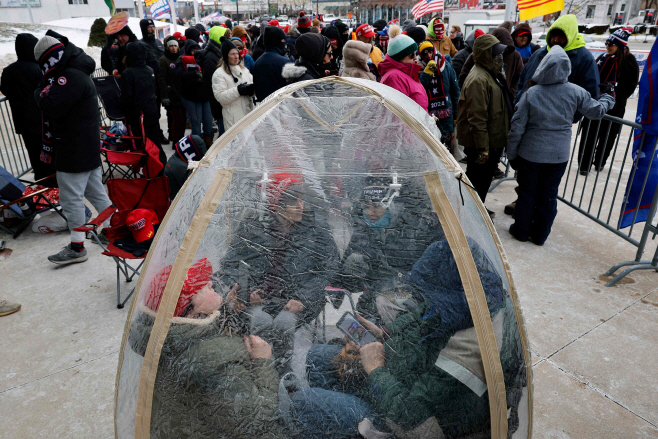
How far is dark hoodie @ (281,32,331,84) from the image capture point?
4.93 metres

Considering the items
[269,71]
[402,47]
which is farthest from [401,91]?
[269,71]

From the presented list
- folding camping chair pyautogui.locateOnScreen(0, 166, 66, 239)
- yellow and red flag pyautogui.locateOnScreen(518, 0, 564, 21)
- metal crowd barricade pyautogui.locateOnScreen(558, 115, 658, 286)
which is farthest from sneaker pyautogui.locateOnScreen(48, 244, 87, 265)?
yellow and red flag pyautogui.locateOnScreen(518, 0, 564, 21)

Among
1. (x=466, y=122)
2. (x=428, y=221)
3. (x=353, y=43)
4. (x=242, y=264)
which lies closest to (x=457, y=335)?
(x=428, y=221)

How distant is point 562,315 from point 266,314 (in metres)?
2.68

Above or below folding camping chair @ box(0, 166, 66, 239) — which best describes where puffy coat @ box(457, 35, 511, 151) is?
above

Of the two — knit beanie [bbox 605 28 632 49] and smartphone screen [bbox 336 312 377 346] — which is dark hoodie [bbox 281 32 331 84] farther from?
knit beanie [bbox 605 28 632 49]

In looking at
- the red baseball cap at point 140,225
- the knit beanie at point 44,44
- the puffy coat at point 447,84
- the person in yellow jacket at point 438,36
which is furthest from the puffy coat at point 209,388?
the person in yellow jacket at point 438,36

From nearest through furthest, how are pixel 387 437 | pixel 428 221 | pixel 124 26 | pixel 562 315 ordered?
1. pixel 387 437
2. pixel 428 221
3. pixel 562 315
4. pixel 124 26

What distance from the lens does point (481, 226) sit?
82.6 inches

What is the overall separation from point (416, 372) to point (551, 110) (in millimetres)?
3325

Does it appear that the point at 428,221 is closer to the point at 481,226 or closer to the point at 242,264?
the point at 481,226

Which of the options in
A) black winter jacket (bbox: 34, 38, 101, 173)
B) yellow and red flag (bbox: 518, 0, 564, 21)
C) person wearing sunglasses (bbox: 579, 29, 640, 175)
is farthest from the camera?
yellow and red flag (bbox: 518, 0, 564, 21)

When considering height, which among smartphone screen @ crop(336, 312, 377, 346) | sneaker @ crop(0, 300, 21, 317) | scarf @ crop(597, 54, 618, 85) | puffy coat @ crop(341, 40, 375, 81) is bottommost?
sneaker @ crop(0, 300, 21, 317)

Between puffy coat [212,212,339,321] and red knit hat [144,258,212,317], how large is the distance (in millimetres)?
70
